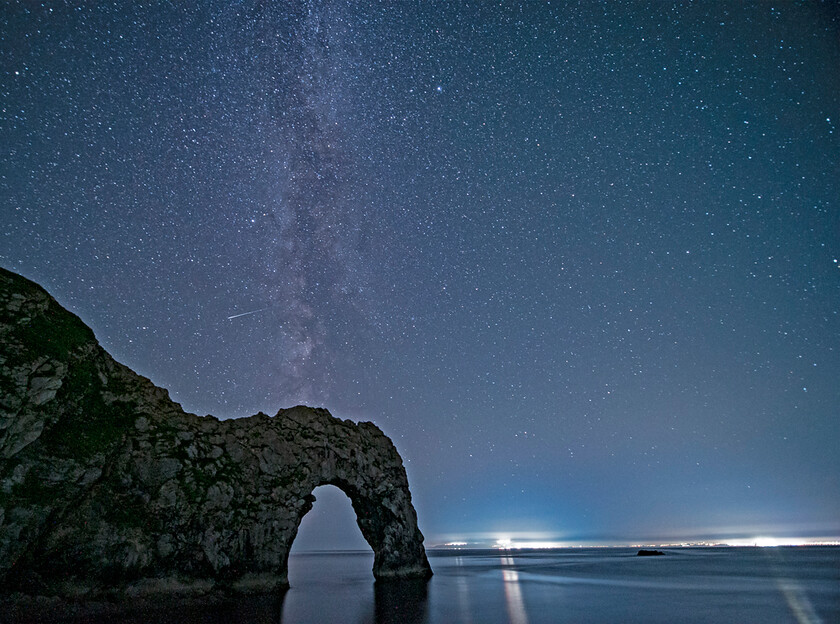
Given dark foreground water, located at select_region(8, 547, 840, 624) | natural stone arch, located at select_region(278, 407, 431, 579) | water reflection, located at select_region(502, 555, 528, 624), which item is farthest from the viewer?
natural stone arch, located at select_region(278, 407, 431, 579)

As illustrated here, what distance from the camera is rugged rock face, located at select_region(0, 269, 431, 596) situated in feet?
77.0

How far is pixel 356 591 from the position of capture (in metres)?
38.8

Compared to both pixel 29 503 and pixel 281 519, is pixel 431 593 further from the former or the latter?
pixel 29 503

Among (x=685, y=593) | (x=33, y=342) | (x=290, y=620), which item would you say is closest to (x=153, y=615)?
(x=290, y=620)

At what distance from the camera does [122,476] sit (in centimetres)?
2802

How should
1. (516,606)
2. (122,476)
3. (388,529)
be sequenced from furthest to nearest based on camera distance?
(388,529), (516,606), (122,476)

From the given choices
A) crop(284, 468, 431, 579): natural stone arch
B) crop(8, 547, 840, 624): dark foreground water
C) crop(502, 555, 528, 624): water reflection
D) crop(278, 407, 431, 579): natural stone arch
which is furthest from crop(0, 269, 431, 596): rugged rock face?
crop(502, 555, 528, 624): water reflection

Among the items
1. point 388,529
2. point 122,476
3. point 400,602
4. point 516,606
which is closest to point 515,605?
point 516,606

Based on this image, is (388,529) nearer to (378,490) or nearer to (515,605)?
(378,490)

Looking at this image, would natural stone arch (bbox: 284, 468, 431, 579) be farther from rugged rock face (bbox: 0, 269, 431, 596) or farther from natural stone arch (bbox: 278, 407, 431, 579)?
rugged rock face (bbox: 0, 269, 431, 596)

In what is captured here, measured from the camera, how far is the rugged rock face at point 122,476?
2347 centimetres

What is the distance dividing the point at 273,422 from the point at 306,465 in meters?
4.73

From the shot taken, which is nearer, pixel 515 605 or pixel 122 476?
pixel 122 476

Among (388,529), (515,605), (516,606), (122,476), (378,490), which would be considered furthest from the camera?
(388,529)
